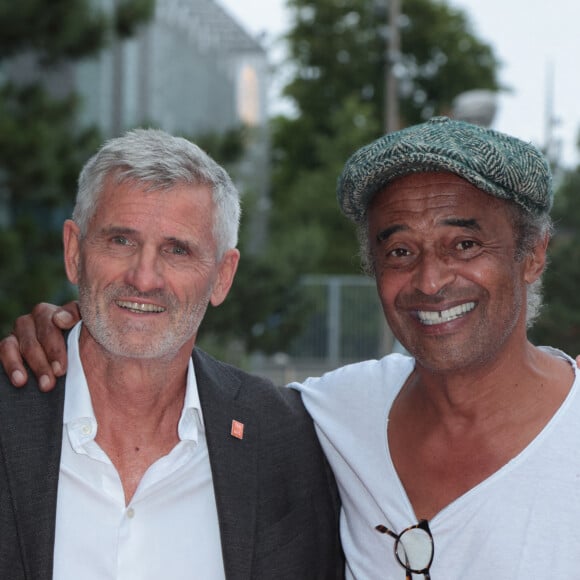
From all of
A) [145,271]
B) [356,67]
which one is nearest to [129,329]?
[145,271]

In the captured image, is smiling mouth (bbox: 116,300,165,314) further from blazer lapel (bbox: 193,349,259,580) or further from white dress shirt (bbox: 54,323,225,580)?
blazer lapel (bbox: 193,349,259,580)

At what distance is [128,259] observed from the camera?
260 centimetres

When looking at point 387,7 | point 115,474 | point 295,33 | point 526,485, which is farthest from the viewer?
point 295,33

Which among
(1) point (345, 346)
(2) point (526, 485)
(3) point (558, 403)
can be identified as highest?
(3) point (558, 403)

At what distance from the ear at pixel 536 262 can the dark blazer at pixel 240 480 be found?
913 mm

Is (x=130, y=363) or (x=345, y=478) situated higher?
(x=130, y=363)

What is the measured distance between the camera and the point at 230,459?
105 inches

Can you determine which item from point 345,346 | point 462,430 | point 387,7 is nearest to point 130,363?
point 462,430

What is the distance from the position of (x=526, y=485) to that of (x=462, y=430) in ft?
1.04

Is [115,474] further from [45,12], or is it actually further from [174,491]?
[45,12]

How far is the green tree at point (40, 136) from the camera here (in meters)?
7.37

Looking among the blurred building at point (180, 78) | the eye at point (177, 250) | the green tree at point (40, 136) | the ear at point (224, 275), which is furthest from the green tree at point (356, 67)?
the eye at point (177, 250)

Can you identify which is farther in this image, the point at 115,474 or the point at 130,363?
the point at 130,363

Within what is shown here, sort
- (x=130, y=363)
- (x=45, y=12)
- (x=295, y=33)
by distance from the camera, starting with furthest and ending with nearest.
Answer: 1. (x=295, y=33)
2. (x=45, y=12)
3. (x=130, y=363)
